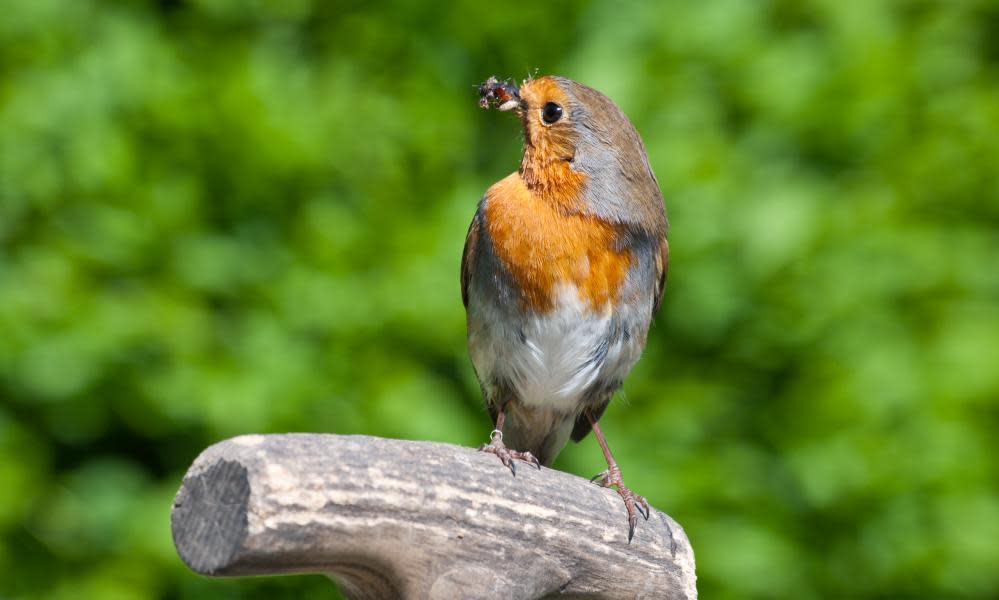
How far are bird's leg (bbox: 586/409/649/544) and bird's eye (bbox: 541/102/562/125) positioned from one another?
2.28ft

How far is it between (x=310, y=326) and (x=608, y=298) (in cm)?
77

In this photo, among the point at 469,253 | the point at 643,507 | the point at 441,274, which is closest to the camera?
the point at 643,507

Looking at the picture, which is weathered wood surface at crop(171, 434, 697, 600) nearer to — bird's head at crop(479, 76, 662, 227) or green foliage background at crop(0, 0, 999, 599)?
bird's head at crop(479, 76, 662, 227)

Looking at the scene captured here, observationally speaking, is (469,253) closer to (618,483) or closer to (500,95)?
(500,95)

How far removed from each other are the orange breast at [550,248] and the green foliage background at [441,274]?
0.48m

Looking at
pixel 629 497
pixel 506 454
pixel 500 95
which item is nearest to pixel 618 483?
pixel 629 497

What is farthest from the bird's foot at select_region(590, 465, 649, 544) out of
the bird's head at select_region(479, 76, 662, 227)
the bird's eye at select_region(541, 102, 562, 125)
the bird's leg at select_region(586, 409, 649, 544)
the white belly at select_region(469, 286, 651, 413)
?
the bird's eye at select_region(541, 102, 562, 125)

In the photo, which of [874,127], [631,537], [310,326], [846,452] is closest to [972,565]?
[846,452]

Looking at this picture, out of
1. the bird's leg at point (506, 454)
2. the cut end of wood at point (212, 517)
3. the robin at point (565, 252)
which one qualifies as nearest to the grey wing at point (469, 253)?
the robin at point (565, 252)

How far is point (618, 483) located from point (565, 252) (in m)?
0.49

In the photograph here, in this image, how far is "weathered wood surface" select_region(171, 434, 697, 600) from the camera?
1.72m

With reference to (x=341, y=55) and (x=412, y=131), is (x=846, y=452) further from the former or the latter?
(x=341, y=55)

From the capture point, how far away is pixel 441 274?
120 inches

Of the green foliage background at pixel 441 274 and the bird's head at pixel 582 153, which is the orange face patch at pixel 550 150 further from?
the green foliage background at pixel 441 274
